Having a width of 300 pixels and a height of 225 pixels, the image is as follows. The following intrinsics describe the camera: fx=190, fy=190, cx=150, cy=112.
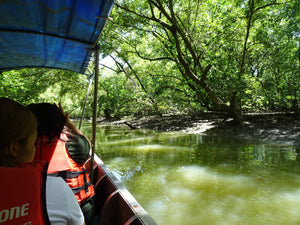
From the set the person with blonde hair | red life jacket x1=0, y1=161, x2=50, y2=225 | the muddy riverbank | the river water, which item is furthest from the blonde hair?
the muddy riverbank

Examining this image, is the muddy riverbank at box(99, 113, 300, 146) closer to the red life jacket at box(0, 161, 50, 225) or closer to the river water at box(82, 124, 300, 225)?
the river water at box(82, 124, 300, 225)

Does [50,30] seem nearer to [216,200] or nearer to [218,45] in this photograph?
[216,200]

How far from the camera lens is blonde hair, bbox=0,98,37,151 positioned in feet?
2.68

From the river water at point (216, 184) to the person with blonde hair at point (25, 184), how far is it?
2793 mm

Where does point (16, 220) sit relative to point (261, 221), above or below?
above

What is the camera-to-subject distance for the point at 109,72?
28234 mm

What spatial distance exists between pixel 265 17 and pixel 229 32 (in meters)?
2.78

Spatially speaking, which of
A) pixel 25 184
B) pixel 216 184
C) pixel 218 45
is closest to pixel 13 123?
pixel 25 184

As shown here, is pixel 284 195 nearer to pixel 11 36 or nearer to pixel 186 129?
pixel 11 36

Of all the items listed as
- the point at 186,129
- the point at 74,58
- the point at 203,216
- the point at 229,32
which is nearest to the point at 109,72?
the point at 186,129

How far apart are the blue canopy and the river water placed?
10.5ft

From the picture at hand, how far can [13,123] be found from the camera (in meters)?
0.85

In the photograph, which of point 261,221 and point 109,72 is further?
Answer: point 109,72

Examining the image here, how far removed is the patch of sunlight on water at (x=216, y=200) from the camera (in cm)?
322
